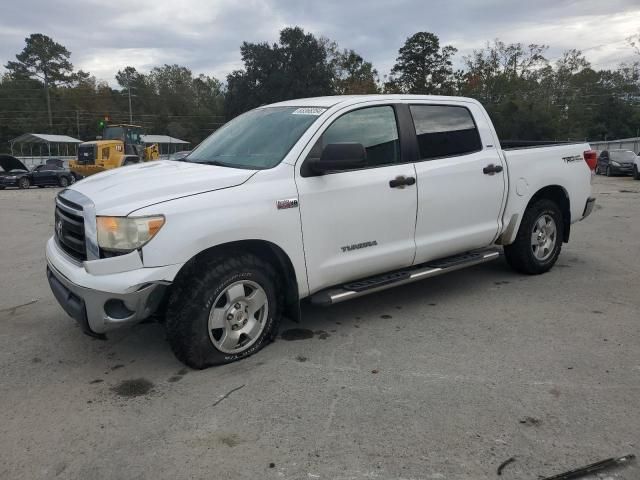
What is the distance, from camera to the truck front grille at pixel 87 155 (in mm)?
26453

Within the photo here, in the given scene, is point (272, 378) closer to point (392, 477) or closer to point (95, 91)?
point (392, 477)

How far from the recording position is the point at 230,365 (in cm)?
378

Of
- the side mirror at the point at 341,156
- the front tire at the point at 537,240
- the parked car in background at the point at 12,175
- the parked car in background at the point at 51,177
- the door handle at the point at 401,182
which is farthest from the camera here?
the parked car in background at the point at 51,177

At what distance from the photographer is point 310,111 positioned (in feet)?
14.3

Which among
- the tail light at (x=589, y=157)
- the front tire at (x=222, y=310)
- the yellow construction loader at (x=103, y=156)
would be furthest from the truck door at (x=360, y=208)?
the yellow construction loader at (x=103, y=156)

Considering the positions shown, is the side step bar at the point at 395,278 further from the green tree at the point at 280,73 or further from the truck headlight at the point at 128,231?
the green tree at the point at 280,73

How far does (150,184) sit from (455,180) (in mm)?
2682

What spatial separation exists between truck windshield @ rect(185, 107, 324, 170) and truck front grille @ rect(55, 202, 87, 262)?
3.76ft

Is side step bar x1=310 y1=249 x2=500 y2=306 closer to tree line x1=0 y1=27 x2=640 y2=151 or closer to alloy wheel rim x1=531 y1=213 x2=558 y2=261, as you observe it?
alloy wheel rim x1=531 y1=213 x2=558 y2=261

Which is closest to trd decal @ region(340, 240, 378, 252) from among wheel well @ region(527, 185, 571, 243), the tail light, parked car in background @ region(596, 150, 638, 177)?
wheel well @ region(527, 185, 571, 243)

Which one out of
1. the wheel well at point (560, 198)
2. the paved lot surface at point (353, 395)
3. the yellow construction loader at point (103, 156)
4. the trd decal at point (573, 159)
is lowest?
the paved lot surface at point (353, 395)

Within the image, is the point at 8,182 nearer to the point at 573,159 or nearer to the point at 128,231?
the point at 128,231

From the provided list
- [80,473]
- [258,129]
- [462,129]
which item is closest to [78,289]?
[80,473]

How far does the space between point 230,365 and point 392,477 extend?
1.59 m
